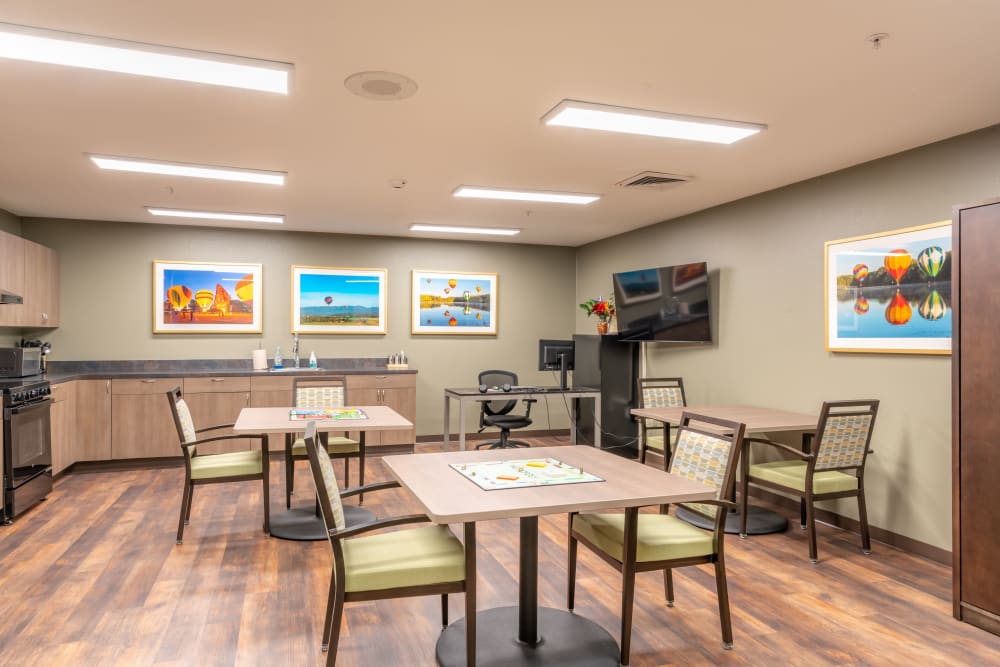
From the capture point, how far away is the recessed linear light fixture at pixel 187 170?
4.27m

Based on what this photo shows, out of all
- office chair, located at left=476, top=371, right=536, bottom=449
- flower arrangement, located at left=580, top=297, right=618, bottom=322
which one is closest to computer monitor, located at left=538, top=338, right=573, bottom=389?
office chair, located at left=476, top=371, right=536, bottom=449

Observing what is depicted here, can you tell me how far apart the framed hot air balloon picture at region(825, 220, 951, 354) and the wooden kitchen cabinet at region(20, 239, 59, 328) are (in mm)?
6555

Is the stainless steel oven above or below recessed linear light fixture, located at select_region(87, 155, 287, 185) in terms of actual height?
below

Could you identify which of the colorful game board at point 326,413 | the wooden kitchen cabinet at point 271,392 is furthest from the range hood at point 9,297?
the colorful game board at point 326,413

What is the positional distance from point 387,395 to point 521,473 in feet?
14.6

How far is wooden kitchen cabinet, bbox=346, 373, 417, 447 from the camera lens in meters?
6.96

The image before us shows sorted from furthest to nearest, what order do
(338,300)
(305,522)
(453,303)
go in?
(453,303)
(338,300)
(305,522)

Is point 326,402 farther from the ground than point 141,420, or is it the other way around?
point 326,402

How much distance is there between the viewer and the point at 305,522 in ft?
14.6

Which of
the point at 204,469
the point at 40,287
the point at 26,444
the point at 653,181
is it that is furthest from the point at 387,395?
the point at 653,181

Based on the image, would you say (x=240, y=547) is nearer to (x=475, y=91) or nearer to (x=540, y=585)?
(x=540, y=585)

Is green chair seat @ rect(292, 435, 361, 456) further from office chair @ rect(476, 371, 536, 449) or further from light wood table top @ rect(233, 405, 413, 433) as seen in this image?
office chair @ rect(476, 371, 536, 449)

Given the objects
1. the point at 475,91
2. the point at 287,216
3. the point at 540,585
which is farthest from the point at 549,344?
the point at 475,91

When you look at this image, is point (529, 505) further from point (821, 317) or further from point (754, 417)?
point (821, 317)
